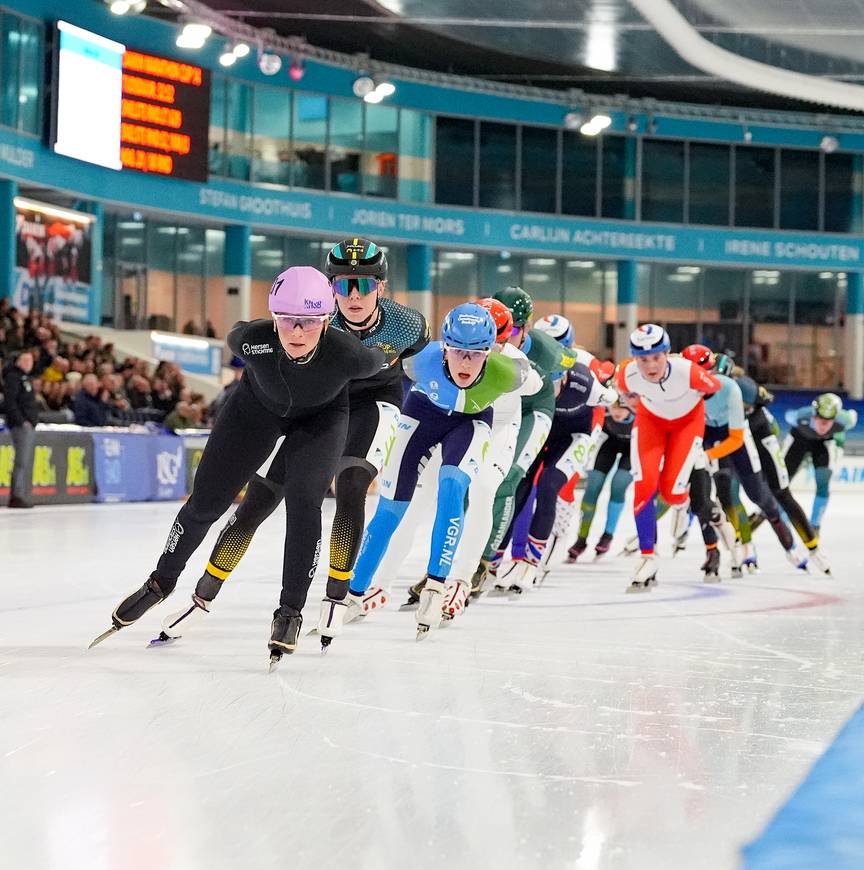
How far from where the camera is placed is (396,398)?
6797mm

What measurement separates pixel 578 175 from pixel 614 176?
3.31ft

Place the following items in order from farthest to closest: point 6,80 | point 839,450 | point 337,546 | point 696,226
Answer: point 696,226 < point 6,80 < point 839,450 < point 337,546

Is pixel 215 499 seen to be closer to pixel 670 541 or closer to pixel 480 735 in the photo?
pixel 480 735

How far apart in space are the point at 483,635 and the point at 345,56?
2323 centimetres

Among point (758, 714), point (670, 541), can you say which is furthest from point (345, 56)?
point (758, 714)

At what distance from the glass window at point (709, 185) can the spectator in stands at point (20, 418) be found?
24107 mm

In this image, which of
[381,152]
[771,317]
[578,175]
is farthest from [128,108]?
[771,317]

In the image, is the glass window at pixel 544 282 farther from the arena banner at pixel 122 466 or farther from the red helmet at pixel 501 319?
the red helmet at pixel 501 319

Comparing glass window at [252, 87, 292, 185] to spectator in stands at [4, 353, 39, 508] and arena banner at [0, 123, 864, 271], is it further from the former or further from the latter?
spectator in stands at [4, 353, 39, 508]

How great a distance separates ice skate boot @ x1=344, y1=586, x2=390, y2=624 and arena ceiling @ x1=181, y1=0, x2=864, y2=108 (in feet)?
55.1

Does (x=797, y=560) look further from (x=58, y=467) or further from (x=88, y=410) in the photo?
(x=88, y=410)

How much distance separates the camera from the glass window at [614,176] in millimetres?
35438

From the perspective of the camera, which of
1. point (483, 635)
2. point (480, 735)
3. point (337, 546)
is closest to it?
point (480, 735)

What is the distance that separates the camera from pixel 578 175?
1385 inches
